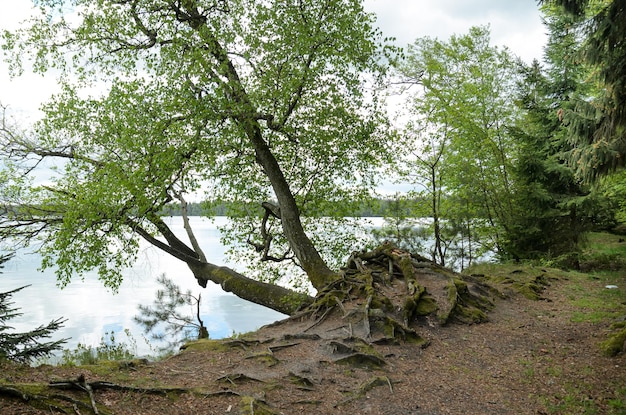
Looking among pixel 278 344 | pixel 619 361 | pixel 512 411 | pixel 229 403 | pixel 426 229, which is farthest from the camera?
Result: pixel 426 229

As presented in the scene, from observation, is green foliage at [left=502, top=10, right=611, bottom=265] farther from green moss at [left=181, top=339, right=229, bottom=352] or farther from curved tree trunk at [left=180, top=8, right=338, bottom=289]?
green moss at [left=181, top=339, right=229, bottom=352]

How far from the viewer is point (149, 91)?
10359 millimetres

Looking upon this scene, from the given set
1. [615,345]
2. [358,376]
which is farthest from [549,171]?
[358,376]

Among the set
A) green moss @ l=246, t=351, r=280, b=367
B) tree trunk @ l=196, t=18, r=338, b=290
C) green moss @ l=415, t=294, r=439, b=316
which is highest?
tree trunk @ l=196, t=18, r=338, b=290

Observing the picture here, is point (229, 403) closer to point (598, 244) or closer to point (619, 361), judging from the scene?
point (619, 361)

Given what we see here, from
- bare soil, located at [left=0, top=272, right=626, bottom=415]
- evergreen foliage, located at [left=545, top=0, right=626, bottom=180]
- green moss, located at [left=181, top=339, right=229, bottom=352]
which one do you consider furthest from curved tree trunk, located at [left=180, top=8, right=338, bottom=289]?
evergreen foliage, located at [left=545, top=0, right=626, bottom=180]

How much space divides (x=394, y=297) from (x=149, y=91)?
766 cm

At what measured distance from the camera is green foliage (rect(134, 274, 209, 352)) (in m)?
14.3

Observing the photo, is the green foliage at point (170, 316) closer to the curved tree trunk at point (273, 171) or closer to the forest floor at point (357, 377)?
the curved tree trunk at point (273, 171)

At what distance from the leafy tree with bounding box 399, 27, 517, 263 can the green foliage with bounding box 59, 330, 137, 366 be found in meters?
12.6

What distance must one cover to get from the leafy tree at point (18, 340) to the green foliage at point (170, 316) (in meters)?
9.49

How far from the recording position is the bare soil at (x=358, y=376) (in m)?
4.93

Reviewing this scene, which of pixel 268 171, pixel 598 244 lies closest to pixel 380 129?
pixel 268 171

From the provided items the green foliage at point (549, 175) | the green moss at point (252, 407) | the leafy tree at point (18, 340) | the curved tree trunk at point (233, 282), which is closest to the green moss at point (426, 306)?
the curved tree trunk at point (233, 282)
